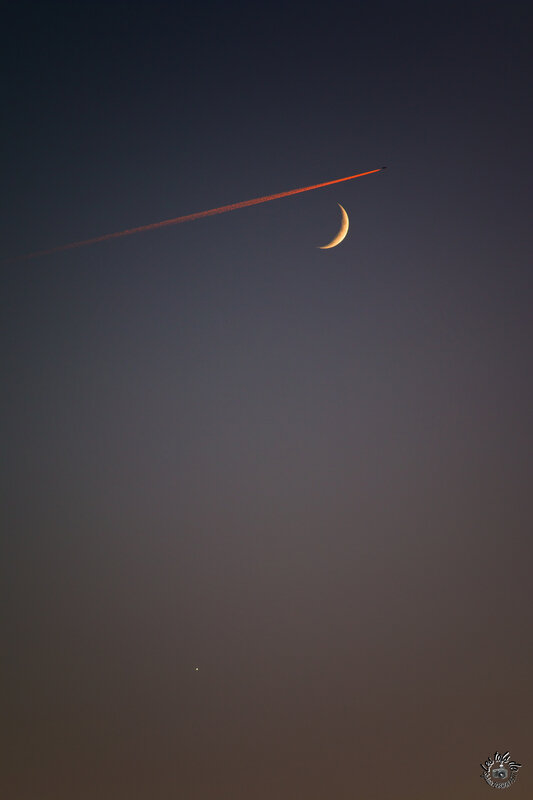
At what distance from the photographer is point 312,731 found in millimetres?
4824

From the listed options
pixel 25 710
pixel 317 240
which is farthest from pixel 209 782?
pixel 317 240

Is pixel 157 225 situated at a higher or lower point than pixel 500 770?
higher

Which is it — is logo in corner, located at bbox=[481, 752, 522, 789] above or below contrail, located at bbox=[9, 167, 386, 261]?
below

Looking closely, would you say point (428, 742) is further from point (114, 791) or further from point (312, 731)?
point (114, 791)

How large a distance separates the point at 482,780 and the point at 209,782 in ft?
7.74

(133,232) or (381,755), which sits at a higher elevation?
(133,232)

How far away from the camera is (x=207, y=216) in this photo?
187 inches

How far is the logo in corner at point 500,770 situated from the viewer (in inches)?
187

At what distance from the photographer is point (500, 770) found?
15.7 ft

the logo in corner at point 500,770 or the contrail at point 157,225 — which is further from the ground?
the contrail at point 157,225

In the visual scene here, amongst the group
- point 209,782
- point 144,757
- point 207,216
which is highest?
point 207,216

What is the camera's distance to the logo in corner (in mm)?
4750

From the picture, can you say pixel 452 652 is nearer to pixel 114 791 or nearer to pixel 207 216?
pixel 114 791

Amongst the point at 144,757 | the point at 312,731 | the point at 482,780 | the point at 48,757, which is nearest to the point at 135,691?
the point at 144,757
